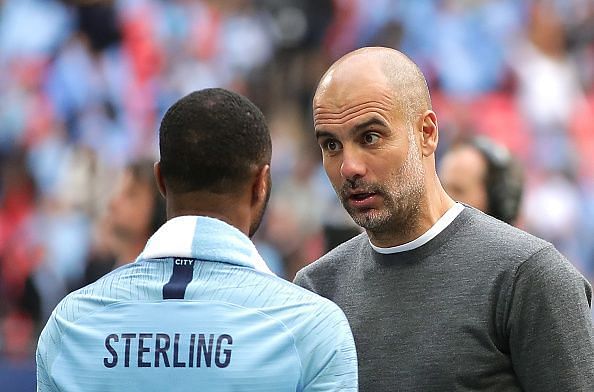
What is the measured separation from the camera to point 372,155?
9.84 feet

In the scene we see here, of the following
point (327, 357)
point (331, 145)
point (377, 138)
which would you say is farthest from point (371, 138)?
point (327, 357)

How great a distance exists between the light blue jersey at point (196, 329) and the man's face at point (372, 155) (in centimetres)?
59

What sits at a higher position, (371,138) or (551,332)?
(371,138)

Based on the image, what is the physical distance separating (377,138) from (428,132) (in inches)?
6.9

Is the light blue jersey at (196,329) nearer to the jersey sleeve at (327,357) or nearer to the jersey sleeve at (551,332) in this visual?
the jersey sleeve at (327,357)

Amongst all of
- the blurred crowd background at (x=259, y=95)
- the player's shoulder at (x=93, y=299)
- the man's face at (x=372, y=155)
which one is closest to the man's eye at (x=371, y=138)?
the man's face at (x=372, y=155)

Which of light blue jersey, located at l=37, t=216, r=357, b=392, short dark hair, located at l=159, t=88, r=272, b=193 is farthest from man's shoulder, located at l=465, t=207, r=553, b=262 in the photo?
short dark hair, located at l=159, t=88, r=272, b=193

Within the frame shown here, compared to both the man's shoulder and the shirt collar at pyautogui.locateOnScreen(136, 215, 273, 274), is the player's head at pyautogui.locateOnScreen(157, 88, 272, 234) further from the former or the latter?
the man's shoulder

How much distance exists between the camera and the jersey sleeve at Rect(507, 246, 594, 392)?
2.71 meters

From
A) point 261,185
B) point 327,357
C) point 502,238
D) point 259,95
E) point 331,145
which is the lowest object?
point 327,357

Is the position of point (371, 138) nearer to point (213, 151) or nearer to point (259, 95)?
point (213, 151)

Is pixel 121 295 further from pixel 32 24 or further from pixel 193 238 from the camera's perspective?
pixel 32 24

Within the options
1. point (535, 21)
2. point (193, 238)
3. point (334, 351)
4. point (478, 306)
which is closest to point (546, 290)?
point (478, 306)

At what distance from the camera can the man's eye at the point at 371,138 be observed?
301 centimetres
